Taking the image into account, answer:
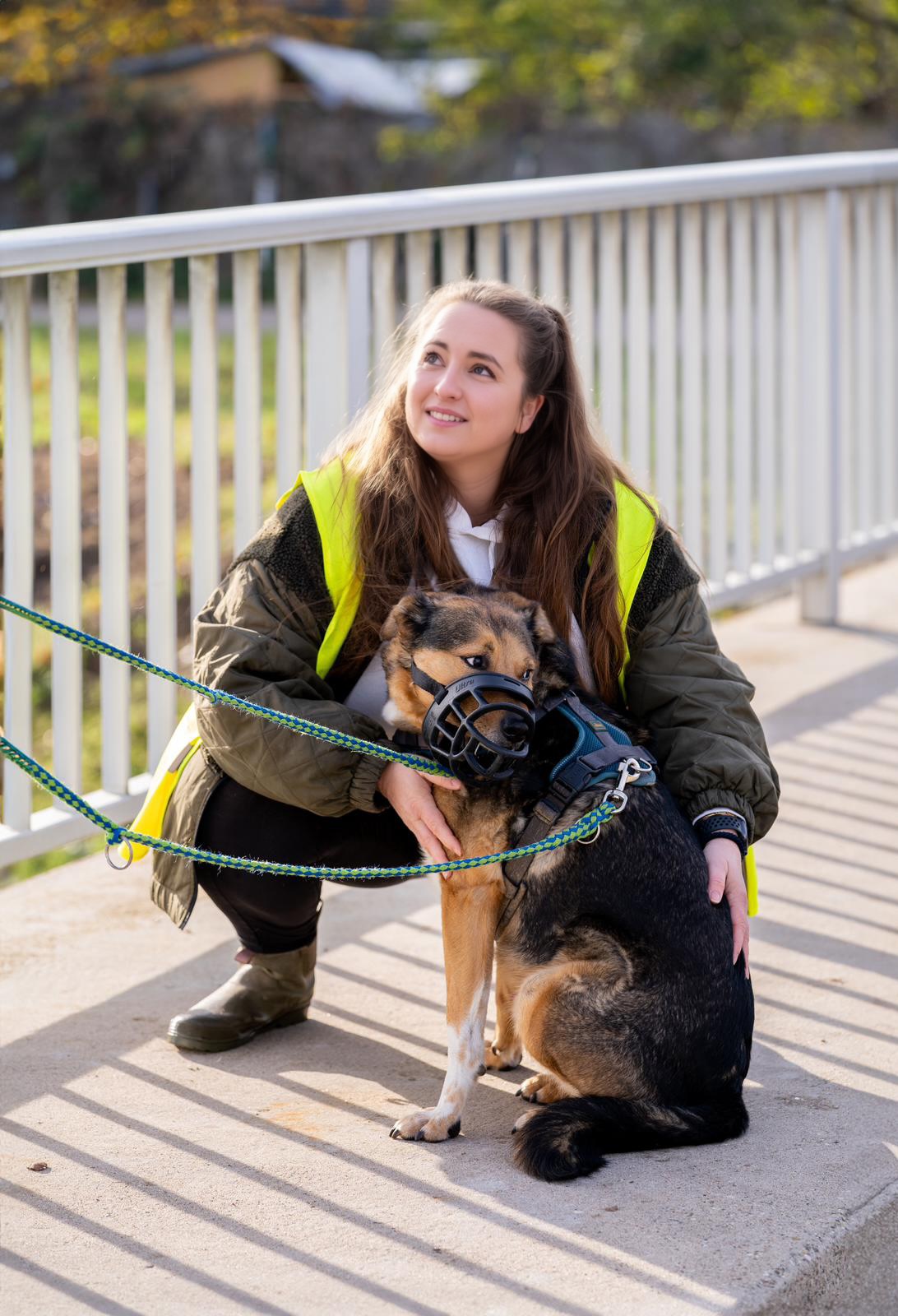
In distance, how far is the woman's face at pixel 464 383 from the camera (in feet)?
9.62

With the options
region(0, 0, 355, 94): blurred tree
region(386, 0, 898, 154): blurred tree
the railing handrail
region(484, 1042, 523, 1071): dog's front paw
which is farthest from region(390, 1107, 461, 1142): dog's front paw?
region(386, 0, 898, 154): blurred tree

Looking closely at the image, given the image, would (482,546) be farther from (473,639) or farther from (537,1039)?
(537,1039)

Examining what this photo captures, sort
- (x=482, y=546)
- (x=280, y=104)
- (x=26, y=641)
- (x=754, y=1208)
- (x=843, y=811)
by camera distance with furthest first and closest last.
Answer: (x=280, y=104), (x=843, y=811), (x=26, y=641), (x=482, y=546), (x=754, y=1208)

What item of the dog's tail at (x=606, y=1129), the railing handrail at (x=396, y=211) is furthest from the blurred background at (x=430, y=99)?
the dog's tail at (x=606, y=1129)

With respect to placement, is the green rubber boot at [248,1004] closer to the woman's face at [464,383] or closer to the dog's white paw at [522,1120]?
the dog's white paw at [522,1120]

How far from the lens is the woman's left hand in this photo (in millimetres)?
2658

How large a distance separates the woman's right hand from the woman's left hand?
0.44m

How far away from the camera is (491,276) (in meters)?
4.34

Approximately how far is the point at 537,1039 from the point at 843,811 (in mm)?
1889

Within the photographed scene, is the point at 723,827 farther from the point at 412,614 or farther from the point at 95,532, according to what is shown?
the point at 95,532

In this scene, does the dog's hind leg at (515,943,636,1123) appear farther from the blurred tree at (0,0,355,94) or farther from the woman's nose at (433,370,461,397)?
the blurred tree at (0,0,355,94)

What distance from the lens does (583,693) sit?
2887mm

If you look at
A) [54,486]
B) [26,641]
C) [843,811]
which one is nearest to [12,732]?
[26,641]

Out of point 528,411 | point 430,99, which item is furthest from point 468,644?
point 430,99
